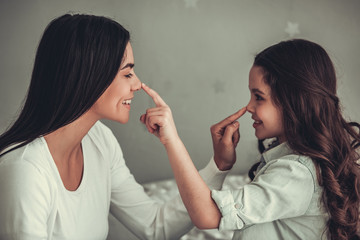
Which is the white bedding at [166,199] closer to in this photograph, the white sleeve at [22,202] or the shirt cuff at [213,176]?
the shirt cuff at [213,176]

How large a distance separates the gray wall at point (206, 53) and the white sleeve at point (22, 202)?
0.82 metres

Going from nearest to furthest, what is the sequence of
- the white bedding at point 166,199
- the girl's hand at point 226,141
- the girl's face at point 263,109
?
1. the girl's face at point 263,109
2. the girl's hand at point 226,141
3. the white bedding at point 166,199

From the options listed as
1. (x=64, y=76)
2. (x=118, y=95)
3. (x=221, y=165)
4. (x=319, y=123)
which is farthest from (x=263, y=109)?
(x=64, y=76)

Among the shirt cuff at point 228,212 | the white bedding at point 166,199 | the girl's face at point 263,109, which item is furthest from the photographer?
the white bedding at point 166,199

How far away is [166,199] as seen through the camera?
5.91ft

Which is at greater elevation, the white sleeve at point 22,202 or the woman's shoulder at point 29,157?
the woman's shoulder at point 29,157

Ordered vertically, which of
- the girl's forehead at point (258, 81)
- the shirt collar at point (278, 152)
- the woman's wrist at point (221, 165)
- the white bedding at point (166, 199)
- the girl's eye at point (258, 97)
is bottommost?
the white bedding at point (166, 199)

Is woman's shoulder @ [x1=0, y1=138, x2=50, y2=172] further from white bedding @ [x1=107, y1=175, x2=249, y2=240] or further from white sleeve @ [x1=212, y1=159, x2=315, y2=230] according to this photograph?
white bedding @ [x1=107, y1=175, x2=249, y2=240]

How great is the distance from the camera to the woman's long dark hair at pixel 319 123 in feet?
3.34

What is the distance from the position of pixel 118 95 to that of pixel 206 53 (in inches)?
30.8

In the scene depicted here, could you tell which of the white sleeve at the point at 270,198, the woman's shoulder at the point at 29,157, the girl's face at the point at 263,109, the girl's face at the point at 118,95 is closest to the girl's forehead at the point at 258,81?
the girl's face at the point at 263,109

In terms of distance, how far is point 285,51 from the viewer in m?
1.11

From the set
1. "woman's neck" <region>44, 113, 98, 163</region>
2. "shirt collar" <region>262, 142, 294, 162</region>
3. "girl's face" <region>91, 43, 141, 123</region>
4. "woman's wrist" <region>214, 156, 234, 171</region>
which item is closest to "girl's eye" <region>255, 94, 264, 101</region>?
"shirt collar" <region>262, 142, 294, 162</region>

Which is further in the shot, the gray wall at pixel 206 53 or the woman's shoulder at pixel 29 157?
the gray wall at pixel 206 53
